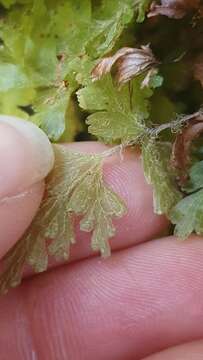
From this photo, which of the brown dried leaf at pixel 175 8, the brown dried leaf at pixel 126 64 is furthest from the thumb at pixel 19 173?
the brown dried leaf at pixel 175 8

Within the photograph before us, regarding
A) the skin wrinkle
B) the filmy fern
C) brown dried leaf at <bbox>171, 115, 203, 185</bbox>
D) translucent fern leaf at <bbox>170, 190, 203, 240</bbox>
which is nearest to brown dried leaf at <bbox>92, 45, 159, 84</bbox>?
the filmy fern

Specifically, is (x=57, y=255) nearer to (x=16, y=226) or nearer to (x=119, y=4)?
(x=16, y=226)

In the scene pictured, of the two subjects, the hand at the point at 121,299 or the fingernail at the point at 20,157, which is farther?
the hand at the point at 121,299

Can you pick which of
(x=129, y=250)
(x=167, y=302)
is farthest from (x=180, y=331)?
(x=129, y=250)

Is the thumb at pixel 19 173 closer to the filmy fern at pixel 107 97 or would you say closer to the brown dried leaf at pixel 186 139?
the filmy fern at pixel 107 97

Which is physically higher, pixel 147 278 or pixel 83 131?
pixel 83 131

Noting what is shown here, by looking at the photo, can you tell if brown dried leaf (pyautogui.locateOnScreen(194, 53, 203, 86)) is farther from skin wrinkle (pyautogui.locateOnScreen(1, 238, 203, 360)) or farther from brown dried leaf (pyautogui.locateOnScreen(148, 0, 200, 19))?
skin wrinkle (pyautogui.locateOnScreen(1, 238, 203, 360))

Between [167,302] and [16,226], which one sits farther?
[167,302]
